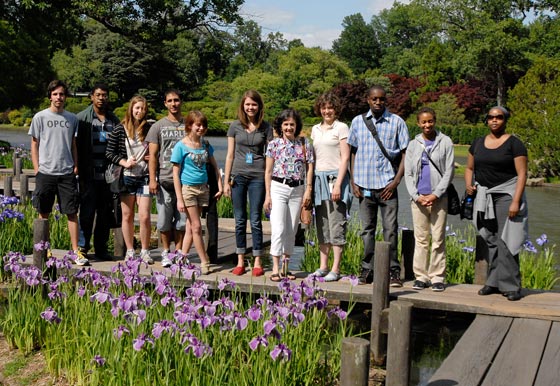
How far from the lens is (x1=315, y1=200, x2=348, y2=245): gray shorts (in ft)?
19.7

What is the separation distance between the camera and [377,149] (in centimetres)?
584

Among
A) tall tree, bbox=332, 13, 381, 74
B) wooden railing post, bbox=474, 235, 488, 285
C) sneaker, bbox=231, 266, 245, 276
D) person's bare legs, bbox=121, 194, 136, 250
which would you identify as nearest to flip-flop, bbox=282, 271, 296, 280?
sneaker, bbox=231, 266, 245, 276

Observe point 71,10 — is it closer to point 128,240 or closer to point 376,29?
point 128,240

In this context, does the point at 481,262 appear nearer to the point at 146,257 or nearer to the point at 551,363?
the point at 551,363

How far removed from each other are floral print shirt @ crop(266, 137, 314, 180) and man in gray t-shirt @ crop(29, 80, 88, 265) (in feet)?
6.08

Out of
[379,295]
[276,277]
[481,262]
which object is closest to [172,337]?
[379,295]

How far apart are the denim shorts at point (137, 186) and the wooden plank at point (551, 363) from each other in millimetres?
3610

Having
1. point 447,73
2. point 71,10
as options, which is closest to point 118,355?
point 71,10

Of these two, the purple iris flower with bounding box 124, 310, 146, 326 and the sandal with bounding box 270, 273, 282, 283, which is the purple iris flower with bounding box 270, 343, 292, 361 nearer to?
the purple iris flower with bounding box 124, 310, 146, 326

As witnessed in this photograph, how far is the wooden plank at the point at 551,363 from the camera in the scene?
13.5 feet

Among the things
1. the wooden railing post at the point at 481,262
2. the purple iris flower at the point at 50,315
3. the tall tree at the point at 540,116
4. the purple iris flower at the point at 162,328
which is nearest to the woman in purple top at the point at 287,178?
the wooden railing post at the point at 481,262

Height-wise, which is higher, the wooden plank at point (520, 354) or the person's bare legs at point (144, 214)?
the person's bare legs at point (144, 214)

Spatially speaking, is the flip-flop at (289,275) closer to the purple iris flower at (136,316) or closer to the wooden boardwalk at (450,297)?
the wooden boardwalk at (450,297)

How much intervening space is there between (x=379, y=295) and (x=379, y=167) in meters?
1.13
